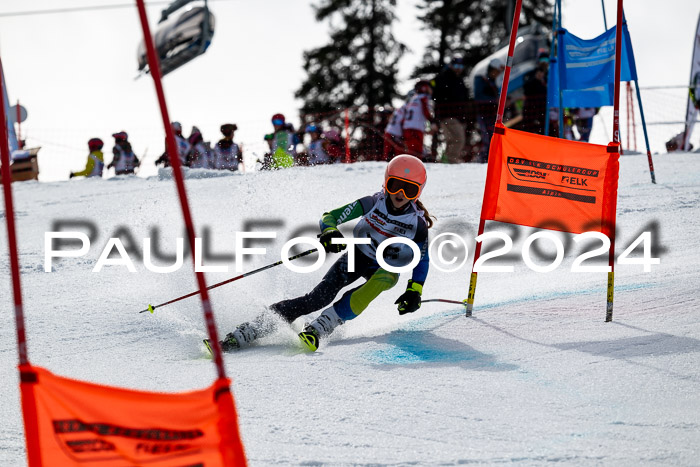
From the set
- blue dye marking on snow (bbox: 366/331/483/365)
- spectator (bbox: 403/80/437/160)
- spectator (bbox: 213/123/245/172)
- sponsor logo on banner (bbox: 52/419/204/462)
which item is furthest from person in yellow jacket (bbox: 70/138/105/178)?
sponsor logo on banner (bbox: 52/419/204/462)

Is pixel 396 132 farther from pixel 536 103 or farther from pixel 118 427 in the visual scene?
pixel 118 427

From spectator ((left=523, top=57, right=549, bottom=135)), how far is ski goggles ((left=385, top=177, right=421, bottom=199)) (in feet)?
26.8

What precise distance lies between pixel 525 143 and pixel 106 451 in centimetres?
395

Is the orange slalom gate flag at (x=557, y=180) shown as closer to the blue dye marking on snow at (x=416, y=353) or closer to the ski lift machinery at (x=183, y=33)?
the blue dye marking on snow at (x=416, y=353)

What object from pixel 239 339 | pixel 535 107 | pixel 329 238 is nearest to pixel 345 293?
pixel 329 238

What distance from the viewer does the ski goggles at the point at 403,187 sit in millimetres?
5422

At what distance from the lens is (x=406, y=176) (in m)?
5.40

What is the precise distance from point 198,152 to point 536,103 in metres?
6.13

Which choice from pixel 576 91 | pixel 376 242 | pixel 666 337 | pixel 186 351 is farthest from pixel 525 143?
pixel 576 91

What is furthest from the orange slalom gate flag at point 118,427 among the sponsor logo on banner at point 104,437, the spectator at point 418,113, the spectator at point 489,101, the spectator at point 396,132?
the spectator at point 489,101

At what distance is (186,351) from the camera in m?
5.25

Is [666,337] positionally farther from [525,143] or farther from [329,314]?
[329,314]

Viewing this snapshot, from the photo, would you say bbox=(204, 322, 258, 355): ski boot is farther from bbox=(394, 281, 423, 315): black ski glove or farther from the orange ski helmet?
the orange ski helmet

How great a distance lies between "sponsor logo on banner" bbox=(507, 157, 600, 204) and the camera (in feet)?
17.4
